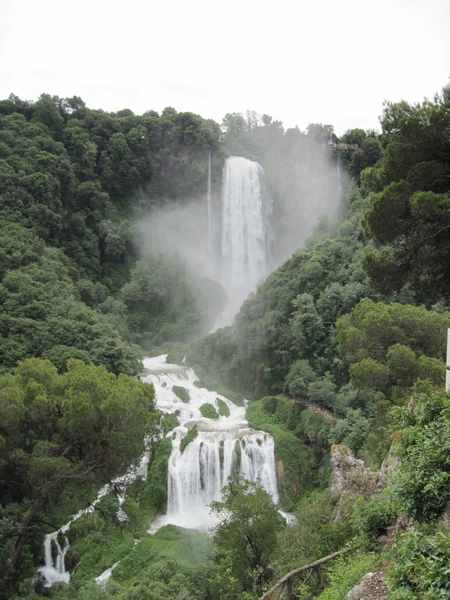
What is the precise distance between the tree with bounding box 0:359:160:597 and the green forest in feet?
0.21

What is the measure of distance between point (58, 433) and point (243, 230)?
33554 millimetres

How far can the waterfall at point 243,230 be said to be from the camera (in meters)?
45.3

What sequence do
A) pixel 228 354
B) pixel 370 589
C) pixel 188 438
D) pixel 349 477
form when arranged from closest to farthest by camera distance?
pixel 370 589, pixel 349 477, pixel 188 438, pixel 228 354

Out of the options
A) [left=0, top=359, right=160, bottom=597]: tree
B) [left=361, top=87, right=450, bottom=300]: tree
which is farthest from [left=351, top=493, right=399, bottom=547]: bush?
[left=0, top=359, right=160, bottom=597]: tree

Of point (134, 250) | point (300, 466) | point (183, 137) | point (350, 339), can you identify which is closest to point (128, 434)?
point (350, 339)

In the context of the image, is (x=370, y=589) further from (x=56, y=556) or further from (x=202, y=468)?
(x=202, y=468)

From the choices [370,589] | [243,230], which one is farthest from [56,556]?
[243,230]

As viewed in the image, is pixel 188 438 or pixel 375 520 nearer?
pixel 375 520

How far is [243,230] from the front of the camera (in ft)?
149

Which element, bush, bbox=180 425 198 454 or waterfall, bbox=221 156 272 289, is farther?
waterfall, bbox=221 156 272 289

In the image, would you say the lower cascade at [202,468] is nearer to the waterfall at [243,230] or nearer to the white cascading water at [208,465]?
the white cascading water at [208,465]

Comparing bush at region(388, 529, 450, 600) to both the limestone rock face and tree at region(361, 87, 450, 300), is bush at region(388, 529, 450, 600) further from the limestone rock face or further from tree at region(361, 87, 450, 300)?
tree at region(361, 87, 450, 300)

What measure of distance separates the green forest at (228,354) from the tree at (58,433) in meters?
0.07

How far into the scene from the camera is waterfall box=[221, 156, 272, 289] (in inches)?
1785
